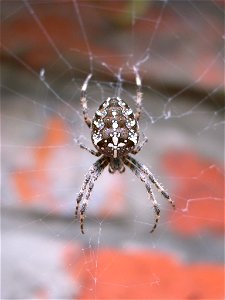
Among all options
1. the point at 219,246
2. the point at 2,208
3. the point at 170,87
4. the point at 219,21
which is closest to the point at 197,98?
the point at 170,87

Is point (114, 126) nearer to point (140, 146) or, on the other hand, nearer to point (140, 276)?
point (140, 146)

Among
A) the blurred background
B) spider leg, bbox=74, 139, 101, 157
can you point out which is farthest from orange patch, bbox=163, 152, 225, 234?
spider leg, bbox=74, 139, 101, 157

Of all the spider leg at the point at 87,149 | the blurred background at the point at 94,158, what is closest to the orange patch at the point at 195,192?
the blurred background at the point at 94,158

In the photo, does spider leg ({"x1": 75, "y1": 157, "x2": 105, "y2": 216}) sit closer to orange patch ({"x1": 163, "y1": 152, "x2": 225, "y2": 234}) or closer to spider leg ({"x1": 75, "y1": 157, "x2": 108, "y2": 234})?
spider leg ({"x1": 75, "y1": 157, "x2": 108, "y2": 234})

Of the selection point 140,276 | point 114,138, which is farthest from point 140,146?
point 140,276

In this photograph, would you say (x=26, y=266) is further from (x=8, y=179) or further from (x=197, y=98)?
(x=197, y=98)

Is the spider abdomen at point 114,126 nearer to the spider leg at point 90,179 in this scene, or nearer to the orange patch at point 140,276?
the spider leg at point 90,179
